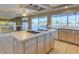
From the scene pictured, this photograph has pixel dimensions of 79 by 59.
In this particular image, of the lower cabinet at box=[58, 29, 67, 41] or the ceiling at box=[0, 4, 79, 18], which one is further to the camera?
the lower cabinet at box=[58, 29, 67, 41]

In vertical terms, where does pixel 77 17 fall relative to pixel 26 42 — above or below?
above

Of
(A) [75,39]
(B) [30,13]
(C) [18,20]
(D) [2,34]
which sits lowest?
(A) [75,39]

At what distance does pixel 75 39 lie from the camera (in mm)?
5031

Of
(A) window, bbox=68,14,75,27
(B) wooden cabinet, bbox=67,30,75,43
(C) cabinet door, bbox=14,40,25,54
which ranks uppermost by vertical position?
(A) window, bbox=68,14,75,27

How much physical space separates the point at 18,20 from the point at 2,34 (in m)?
0.56

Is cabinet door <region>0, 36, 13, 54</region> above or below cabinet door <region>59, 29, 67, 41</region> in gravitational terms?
above

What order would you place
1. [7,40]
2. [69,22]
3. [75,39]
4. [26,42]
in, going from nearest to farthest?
[7,40] < [26,42] < [75,39] < [69,22]

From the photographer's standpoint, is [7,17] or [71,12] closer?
[7,17]

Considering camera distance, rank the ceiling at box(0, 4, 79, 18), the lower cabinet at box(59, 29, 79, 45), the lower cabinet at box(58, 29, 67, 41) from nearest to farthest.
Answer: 1. the ceiling at box(0, 4, 79, 18)
2. the lower cabinet at box(59, 29, 79, 45)
3. the lower cabinet at box(58, 29, 67, 41)

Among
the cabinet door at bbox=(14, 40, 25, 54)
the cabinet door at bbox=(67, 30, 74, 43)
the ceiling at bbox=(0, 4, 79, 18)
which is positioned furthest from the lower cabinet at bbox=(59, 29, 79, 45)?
the cabinet door at bbox=(14, 40, 25, 54)

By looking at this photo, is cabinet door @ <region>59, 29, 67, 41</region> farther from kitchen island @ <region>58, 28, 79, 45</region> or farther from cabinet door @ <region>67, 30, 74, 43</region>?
cabinet door @ <region>67, 30, 74, 43</region>

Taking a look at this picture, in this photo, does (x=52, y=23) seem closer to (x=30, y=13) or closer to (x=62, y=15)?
(x=62, y=15)

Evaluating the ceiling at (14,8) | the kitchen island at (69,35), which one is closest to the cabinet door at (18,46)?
the ceiling at (14,8)
